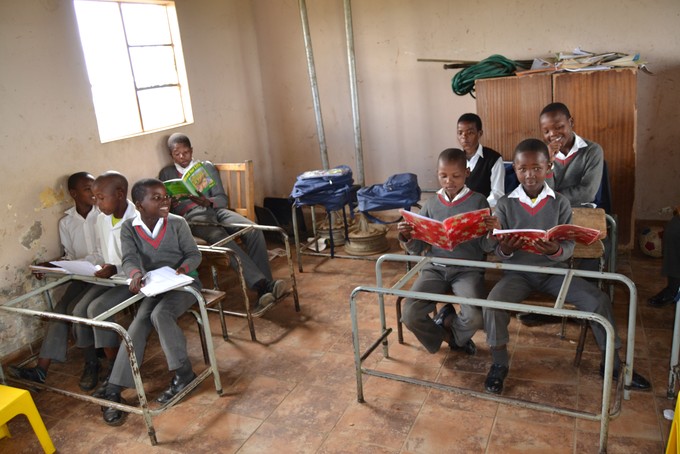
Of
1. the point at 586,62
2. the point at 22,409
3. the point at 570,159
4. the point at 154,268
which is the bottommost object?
the point at 22,409

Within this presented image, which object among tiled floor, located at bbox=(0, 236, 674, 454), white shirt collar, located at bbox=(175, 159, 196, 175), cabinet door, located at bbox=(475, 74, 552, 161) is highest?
cabinet door, located at bbox=(475, 74, 552, 161)

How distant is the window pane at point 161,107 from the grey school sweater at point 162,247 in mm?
1764

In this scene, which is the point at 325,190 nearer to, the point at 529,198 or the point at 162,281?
the point at 162,281

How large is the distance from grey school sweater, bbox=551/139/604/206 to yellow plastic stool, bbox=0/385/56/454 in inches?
130

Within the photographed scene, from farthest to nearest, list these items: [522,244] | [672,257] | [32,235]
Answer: [32,235] → [672,257] → [522,244]

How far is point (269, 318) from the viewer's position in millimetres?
4254

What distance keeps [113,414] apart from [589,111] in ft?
12.4

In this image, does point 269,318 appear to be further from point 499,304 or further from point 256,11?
point 256,11

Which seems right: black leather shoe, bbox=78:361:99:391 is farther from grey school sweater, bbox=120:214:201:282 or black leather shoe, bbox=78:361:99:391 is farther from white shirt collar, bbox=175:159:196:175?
white shirt collar, bbox=175:159:196:175

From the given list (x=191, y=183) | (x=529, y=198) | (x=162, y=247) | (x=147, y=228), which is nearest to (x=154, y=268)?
(x=162, y=247)

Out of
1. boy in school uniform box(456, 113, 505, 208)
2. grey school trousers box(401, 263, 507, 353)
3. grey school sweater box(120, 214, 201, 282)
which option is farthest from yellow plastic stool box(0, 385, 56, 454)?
boy in school uniform box(456, 113, 505, 208)

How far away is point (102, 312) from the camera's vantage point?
11.4 ft

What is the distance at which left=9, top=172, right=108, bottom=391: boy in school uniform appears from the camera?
3.58 metres

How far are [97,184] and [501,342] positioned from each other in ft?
8.57
